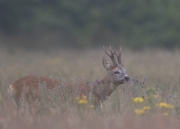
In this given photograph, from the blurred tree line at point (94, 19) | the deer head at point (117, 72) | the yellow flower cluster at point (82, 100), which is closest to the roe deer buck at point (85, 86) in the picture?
the deer head at point (117, 72)

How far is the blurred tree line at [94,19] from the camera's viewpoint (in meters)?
29.2

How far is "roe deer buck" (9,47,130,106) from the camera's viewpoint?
876 cm

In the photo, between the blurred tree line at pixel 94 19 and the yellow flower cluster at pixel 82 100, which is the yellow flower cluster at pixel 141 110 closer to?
the yellow flower cluster at pixel 82 100

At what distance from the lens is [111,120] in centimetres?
696

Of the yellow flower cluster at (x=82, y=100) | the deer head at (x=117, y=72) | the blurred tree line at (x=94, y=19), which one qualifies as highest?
the blurred tree line at (x=94, y=19)

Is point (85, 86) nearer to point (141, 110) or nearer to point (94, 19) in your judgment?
point (141, 110)

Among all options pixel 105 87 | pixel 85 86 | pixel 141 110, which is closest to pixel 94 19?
pixel 105 87

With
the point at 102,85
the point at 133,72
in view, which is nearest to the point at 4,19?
the point at 133,72

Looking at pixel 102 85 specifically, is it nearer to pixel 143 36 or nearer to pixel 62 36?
pixel 143 36

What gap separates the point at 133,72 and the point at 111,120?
26.4ft

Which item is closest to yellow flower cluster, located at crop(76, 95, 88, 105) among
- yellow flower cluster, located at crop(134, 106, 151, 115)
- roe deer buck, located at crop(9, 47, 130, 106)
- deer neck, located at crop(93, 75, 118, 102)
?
roe deer buck, located at crop(9, 47, 130, 106)

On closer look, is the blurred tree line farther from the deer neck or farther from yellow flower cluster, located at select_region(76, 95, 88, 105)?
yellow flower cluster, located at select_region(76, 95, 88, 105)

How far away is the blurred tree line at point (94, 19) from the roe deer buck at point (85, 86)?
19.1 meters

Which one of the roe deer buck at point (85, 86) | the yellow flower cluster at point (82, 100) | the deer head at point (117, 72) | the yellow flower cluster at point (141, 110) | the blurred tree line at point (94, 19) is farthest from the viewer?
the blurred tree line at point (94, 19)
